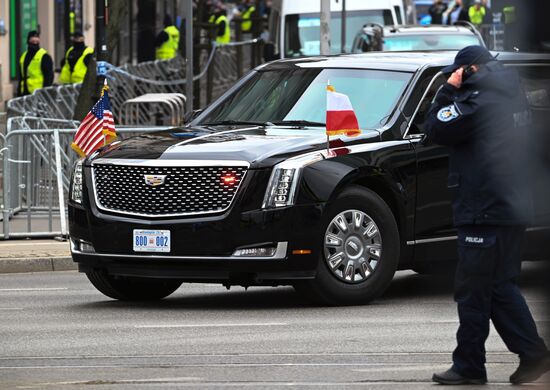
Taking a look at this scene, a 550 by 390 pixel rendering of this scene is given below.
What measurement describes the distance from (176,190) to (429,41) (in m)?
16.4

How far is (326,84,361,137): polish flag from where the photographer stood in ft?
34.5

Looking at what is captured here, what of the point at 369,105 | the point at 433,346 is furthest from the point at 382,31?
the point at 433,346

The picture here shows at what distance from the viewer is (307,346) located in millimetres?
8586

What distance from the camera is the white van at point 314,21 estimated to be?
30.6 m

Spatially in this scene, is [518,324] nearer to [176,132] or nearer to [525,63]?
[525,63]

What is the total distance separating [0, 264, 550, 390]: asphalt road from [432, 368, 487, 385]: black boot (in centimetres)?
6

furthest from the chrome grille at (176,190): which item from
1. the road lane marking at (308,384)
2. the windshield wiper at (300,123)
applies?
the road lane marking at (308,384)

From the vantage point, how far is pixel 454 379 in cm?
710

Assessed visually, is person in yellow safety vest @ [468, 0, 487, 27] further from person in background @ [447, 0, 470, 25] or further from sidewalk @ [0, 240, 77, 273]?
sidewalk @ [0, 240, 77, 273]

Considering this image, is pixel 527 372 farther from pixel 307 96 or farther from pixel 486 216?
pixel 307 96

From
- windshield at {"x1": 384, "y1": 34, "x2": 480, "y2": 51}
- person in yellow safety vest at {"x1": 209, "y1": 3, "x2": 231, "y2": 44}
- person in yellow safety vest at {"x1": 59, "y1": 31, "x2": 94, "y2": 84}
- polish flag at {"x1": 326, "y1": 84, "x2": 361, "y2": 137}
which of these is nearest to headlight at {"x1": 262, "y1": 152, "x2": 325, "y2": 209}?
polish flag at {"x1": 326, "y1": 84, "x2": 361, "y2": 137}

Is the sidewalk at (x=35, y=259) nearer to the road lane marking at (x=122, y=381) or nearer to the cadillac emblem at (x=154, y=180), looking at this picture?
the cadillac emblem at (x=154, y=180)

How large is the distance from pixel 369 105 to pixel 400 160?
0.67 meters

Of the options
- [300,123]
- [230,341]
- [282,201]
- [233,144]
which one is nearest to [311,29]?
[300,123]
